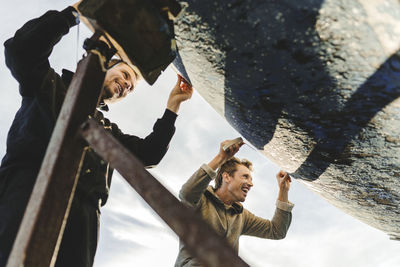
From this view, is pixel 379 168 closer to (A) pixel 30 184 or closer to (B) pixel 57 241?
(B) pixel 57 241

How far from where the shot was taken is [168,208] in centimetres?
57

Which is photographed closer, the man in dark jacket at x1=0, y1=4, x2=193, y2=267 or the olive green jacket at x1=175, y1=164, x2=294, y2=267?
the man in dark jacket at x1=0, y1=4, x2=193, y2=267

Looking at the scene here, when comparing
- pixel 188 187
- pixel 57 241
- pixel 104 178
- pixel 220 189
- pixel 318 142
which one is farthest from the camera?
pixel 220 189

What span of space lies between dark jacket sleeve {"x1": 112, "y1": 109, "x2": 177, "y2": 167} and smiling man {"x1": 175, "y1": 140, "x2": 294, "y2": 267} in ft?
1.56

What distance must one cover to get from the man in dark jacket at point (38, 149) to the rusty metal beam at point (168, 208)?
47 cm

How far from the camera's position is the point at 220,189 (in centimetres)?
263

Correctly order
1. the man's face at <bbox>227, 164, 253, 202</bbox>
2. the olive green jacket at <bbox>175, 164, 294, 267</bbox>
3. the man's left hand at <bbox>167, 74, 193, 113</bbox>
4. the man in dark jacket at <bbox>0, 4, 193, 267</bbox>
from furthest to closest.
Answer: the man's face at <bbox>227, 164, 253, 202</bbox>
the olive green jacket at <bbox>175, 164, 294, 267</bbox>
the man's left hand at <bbox>167, 74, 193, 113</bbox>
the man in dark jacket at <bbox>0, 4, 193, 267</bbox>

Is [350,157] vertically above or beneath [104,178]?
beneath

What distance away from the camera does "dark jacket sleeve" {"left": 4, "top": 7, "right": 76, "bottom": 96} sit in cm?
105

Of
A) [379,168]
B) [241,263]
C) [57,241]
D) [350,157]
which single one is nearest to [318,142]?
[350,157]

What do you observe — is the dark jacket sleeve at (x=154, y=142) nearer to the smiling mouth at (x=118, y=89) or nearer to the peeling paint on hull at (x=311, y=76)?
the smiling mouth at (x=118, y=89)

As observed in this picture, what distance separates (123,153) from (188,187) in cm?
148

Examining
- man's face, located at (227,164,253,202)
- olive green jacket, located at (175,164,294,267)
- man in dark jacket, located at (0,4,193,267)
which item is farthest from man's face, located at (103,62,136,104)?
man's face, located at (227,164,253,202)

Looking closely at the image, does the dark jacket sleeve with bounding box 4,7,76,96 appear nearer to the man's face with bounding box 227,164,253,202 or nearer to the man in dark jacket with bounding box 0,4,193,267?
the man in dark jacket with bounding box 0,4,193,267
